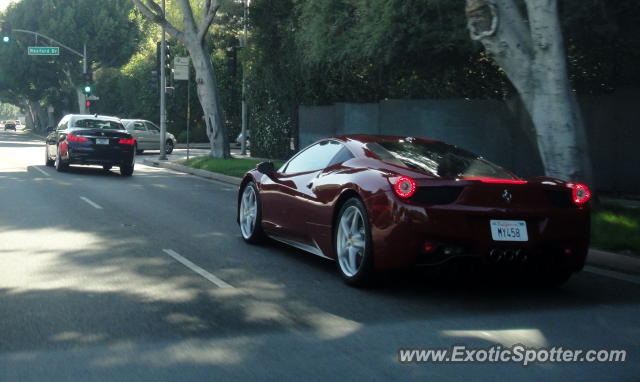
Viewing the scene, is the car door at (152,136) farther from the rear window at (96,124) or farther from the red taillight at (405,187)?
the red taillight at (405,187)

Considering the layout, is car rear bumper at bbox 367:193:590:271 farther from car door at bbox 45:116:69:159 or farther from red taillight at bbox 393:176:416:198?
car door at bbox 45:116:69:159

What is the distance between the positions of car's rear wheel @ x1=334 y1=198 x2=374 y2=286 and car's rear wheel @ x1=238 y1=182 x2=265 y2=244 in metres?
2.11

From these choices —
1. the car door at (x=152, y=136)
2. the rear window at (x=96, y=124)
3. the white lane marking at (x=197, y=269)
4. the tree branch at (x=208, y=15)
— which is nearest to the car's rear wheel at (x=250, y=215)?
the white lane marking at (x=197, y=269)

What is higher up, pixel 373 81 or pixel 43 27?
pixel 43 27

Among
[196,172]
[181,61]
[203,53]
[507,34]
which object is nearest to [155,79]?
[181,61]

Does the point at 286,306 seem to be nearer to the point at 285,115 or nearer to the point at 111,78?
the point at 285,115

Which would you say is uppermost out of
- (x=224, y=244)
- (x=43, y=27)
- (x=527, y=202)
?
(x=43, y=27)

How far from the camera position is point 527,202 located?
7527mm

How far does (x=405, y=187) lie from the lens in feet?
24.3

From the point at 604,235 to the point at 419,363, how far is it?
232 inches

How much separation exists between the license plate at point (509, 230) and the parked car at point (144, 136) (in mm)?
33844

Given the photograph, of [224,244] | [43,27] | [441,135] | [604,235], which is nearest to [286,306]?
[224,244]

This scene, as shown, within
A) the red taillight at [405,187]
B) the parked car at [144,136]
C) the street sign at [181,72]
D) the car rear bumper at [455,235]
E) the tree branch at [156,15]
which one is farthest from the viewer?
the parked car at [144,136]

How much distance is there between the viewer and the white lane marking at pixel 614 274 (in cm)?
881
